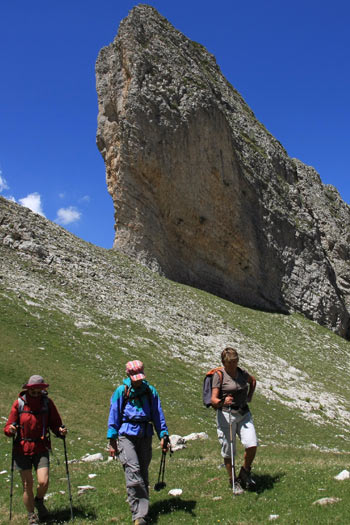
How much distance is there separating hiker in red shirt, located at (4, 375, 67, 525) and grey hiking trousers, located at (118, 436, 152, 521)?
4.68 feet

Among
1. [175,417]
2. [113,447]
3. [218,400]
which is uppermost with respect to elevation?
[218,400]

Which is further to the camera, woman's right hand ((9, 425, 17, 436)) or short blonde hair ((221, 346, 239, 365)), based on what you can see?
short blonde hair ((221, 346, 239, 365))

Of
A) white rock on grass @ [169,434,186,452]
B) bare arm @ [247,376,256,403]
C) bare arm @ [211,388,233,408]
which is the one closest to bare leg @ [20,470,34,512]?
bare arm @ [211,388,233,408]

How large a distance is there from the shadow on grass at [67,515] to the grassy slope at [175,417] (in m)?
0.04

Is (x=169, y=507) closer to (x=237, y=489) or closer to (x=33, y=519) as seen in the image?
(x=237, y=489)

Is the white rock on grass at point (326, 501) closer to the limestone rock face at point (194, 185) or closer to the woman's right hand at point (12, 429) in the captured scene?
the woman's right hand at point (12, 429)

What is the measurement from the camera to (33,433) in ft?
29.0

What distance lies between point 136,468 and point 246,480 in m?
2.51

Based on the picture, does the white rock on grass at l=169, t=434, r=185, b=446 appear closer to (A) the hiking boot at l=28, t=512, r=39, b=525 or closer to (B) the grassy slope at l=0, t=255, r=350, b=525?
(B) the grassy slope at l=0, t=255, r=350, b=525

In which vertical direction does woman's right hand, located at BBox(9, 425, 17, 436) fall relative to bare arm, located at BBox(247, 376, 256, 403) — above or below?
below

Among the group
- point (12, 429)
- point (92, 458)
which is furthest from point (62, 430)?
point (92, 458)

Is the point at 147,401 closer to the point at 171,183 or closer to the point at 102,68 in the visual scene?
the point at 171,183

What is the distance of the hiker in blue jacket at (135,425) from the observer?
8344mm

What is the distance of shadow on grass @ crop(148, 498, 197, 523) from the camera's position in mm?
8369
